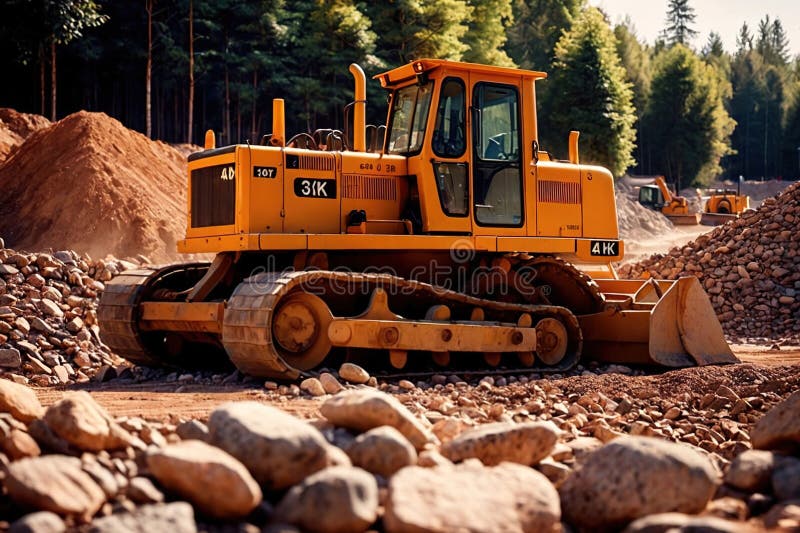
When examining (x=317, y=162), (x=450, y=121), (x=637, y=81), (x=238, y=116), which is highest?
(x=637, y=81)

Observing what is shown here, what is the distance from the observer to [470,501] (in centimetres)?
470

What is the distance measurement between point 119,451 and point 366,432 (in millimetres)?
1435

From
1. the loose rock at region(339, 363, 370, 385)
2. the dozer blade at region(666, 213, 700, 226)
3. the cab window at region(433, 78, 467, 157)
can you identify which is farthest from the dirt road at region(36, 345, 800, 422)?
the dozer blade at region(666, 213, 700, 226)

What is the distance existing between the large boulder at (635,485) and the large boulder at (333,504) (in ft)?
3.96

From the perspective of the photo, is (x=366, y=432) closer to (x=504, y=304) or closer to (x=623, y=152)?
(x=504, y=304)

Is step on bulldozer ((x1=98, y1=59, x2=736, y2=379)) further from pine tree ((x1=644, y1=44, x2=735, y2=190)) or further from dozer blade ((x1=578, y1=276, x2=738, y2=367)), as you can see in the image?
pine tree ((x1=644, y1=44, x2=735, y2=190))

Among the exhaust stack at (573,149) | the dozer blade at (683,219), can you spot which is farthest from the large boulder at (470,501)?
the dozer blade at (683,219)

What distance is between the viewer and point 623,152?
47.7 meters

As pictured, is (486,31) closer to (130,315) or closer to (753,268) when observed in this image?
(753,268)

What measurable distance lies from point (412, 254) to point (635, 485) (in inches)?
256

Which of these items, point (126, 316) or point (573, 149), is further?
point (573, 149)

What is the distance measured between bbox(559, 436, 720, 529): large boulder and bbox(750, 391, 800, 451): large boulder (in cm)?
111

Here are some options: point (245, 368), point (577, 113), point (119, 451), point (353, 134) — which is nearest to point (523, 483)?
point (119, 451)

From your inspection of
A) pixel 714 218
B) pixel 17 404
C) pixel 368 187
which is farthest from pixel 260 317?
pixel 714 218
